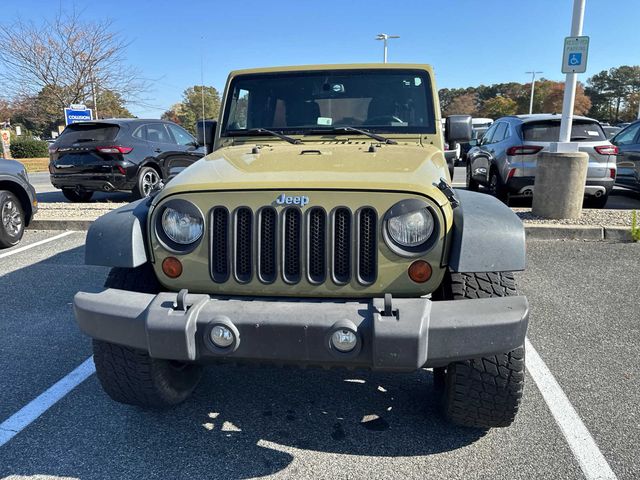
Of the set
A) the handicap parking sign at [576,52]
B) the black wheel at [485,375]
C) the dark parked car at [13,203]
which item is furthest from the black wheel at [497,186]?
the dark parked car at [13,203]

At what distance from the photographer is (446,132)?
396 centimetres

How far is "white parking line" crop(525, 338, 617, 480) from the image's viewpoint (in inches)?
92.0

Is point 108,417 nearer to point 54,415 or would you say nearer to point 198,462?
point 54,415

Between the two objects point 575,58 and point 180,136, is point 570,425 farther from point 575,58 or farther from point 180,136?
point 180,136

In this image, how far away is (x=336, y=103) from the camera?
371cm

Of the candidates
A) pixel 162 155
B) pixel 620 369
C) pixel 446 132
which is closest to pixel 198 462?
pixel 620 369

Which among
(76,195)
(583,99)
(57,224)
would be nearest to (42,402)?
(57,224)

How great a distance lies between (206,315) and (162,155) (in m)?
8.22

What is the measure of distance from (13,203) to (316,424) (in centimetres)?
599

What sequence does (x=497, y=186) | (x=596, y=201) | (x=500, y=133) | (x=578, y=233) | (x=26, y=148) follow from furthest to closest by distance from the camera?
1. (x=26, y=148)
2. (x=500, y=133)
3. (x=596, y=201)
4. (x=497, y=186)
5. (x=578, y=233)

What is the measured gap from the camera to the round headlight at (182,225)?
2.37 meters

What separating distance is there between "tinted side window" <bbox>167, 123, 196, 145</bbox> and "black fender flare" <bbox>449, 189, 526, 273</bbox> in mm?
9041

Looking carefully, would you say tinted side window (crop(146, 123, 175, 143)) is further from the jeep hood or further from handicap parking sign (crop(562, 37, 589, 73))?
handicap parking sign (crop(562, 37, 589, 73))

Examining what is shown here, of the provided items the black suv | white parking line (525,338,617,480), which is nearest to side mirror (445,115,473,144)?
white parking line (525,338,617,480)
